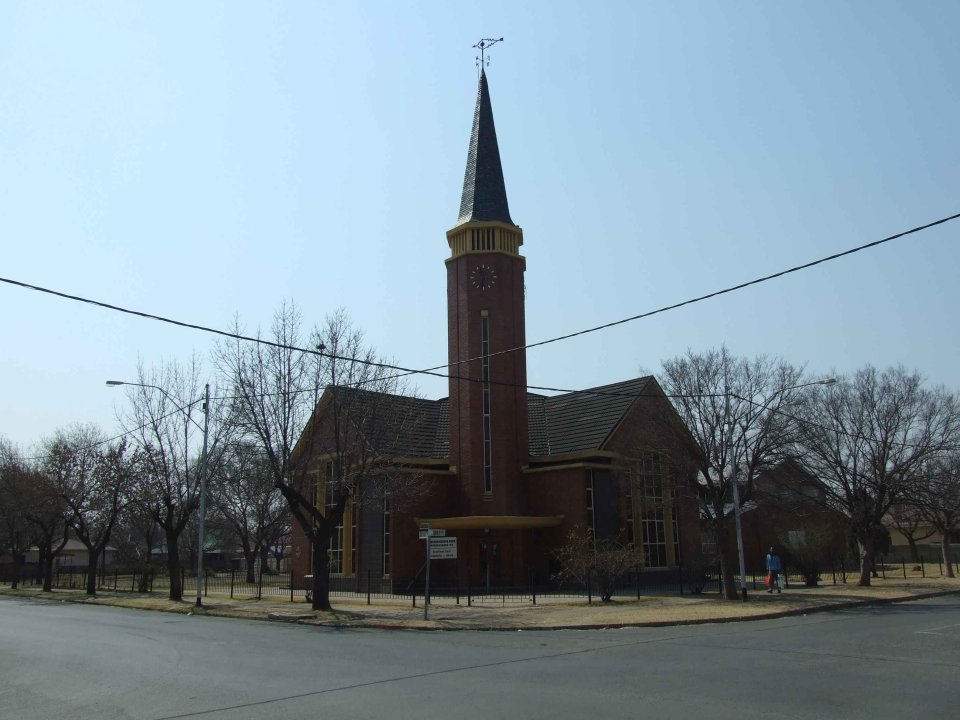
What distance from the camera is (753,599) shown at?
26.9 metres

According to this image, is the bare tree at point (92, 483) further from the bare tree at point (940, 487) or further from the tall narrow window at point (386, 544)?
the bare tree at point (940, 487)

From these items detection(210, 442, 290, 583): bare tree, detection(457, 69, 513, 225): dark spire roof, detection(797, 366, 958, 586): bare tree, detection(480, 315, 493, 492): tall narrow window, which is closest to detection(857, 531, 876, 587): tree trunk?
detection(797, 366, 958, 586): bare tree

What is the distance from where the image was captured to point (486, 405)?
37406 mm

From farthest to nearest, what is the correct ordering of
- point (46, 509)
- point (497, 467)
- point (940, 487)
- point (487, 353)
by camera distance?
point (46, 509)
point (487, 353)
point (497, 467)
point (940, 487)

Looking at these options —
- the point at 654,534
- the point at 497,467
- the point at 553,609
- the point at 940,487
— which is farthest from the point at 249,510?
the point at 940,487

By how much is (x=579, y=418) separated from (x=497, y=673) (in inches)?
1137

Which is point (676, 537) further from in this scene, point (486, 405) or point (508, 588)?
point (486, 405)

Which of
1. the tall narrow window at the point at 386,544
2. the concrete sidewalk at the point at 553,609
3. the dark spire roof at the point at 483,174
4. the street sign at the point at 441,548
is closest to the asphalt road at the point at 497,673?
the concrete sidewalk at the point at 553,609

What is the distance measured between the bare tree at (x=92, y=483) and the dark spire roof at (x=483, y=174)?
19.8 meters

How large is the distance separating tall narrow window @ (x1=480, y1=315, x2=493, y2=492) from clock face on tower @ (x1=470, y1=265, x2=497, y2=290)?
63.5 inches

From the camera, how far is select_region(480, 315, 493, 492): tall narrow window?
36.7 metres

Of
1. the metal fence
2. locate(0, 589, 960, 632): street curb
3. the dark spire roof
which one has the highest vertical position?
the dark spire roof

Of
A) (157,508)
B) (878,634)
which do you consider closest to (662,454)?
(878,634)

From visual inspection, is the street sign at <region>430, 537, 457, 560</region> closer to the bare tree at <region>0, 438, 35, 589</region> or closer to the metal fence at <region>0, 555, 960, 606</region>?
the metal fence at <region>0, 555, 960, 606</region>
